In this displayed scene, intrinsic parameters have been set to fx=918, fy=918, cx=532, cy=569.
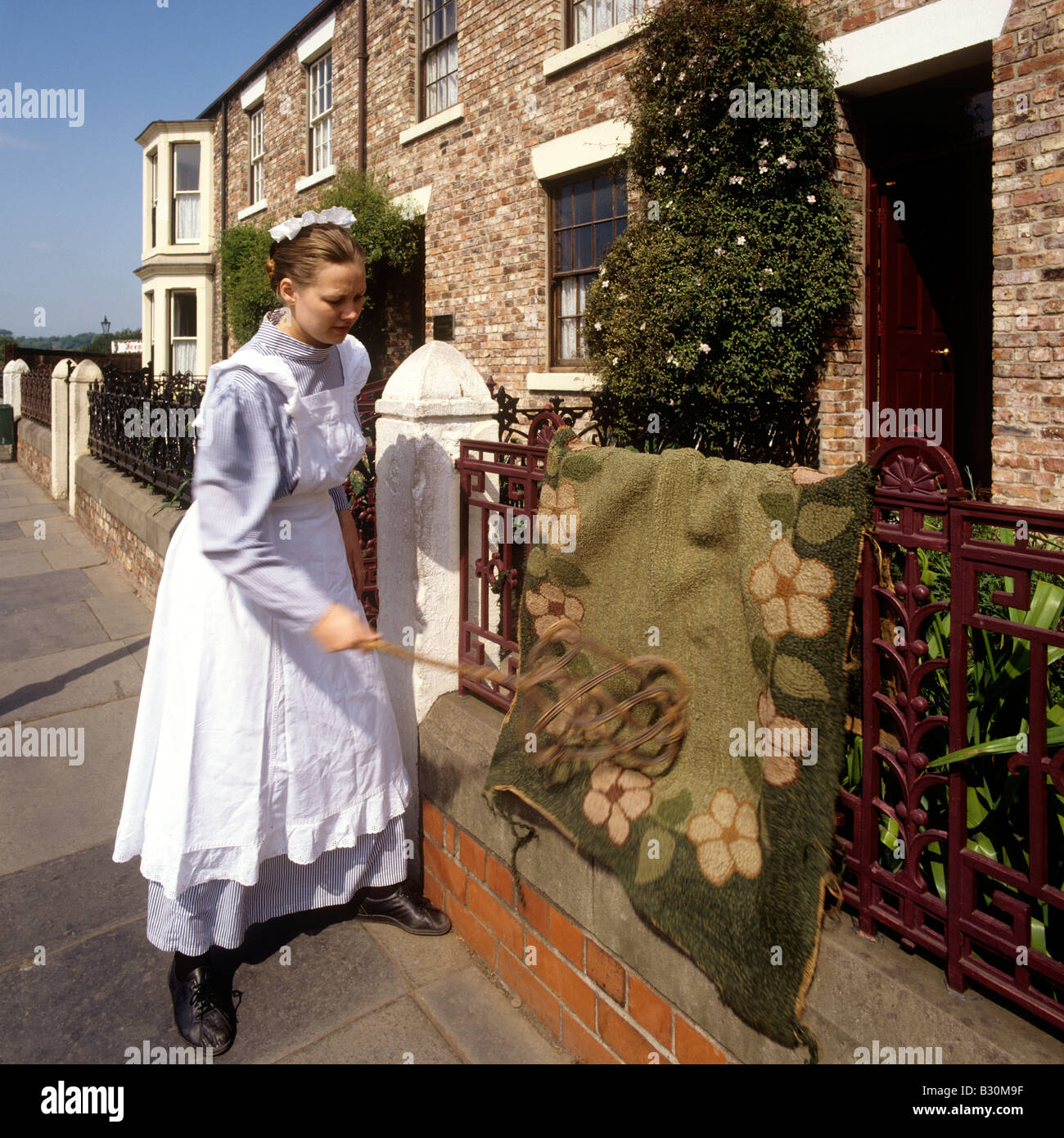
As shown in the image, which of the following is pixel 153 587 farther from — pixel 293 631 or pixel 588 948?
pixel 588 948

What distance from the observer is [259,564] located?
229cm

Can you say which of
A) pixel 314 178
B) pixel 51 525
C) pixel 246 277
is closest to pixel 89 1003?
pixel 51 525

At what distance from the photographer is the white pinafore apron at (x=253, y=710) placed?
2424 millimetres

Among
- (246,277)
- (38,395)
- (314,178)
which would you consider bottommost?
(38,395)

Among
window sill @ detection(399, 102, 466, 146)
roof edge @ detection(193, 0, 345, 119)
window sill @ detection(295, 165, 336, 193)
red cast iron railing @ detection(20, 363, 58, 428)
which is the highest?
roof edge @ detection(193, 0, 345, 119)

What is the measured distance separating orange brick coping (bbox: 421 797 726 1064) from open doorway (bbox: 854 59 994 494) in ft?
17.4

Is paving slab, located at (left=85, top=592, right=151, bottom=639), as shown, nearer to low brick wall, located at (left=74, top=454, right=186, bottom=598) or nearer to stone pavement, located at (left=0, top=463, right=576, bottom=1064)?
low brick wall, located at (left=74, top=454, right=186, bottom=598)

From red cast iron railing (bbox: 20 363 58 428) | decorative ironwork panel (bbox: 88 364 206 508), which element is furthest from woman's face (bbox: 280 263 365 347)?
red cast iron railing (bbox: 20 363 58 428)

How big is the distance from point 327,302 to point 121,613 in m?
5.25

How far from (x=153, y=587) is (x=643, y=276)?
14.4 feet

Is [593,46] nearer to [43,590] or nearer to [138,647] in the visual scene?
[138,647]

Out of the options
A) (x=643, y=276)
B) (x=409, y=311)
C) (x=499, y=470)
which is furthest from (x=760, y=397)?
(x=409, y=311)

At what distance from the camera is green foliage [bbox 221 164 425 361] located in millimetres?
11609

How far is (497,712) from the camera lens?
2887 millimetres
